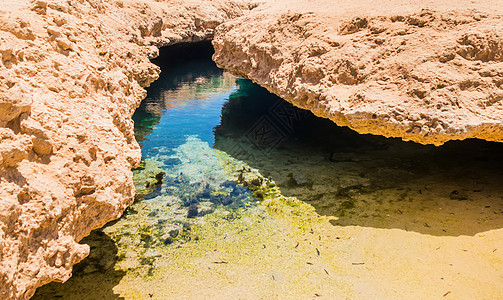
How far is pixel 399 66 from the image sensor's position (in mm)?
4195

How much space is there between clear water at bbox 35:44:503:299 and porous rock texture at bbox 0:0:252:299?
1.14 metres

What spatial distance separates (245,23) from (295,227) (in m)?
4.07

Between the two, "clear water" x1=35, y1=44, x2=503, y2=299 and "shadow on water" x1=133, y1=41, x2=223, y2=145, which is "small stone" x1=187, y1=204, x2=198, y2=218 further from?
"shadow on water" x1=133, y1=41, x2=223, y2=145

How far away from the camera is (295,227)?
172 inches

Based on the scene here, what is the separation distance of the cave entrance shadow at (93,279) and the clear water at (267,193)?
0.01 metres

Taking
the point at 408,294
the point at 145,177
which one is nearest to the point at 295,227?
the point at 408,294

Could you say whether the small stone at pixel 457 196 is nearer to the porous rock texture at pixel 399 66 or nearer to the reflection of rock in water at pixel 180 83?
the porous rock texture at pixel 399 66

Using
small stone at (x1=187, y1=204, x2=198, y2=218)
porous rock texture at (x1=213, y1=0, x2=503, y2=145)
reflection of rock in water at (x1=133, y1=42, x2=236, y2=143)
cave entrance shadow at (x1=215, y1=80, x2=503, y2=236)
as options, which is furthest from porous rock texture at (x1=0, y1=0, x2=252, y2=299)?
reflection of rock in water at (x1=133, y1=42, x2=236, y2=143)

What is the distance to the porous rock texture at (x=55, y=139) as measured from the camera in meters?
2.15

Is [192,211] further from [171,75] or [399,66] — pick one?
[171,75]

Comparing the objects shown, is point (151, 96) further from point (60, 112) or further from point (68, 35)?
point (60, 112)

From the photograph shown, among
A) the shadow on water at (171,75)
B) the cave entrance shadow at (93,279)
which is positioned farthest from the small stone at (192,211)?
the shadow on water at (171,75)

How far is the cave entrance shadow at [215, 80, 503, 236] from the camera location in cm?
436

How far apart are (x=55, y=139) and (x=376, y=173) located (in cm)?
436
